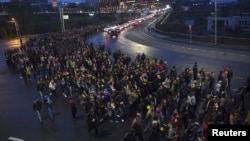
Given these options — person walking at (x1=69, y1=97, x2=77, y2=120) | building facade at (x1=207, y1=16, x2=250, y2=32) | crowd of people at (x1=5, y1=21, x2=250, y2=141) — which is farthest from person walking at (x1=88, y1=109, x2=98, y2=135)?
building facade at (x1=207, y1=16, x2=250, y2=32)

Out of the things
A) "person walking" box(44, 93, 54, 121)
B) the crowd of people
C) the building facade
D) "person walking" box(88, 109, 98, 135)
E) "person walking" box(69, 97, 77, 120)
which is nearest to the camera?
the crowd of people

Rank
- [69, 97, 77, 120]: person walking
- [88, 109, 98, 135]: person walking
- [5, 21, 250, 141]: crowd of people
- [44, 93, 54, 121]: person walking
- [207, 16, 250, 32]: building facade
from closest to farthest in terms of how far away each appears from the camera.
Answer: [5, 21, 250, 141]: crowd of people
[88, 109, 98, 135]: person walking
[69, 97, 77, 120]: person walking
[44, 93, 54, 121]: person walking
[207, 16, 250, 32]: building facade

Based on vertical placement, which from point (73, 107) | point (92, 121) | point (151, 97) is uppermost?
point (151, 97)

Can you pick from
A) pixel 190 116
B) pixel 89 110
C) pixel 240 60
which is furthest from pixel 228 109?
pixel 240 60

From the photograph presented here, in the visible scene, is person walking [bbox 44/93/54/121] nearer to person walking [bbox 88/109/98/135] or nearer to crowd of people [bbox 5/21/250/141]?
crowd of people [bbox 5/21/250/141]

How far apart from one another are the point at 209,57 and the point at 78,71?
16.0m

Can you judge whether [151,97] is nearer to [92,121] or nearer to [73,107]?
[92,121]

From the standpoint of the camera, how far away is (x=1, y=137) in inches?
626

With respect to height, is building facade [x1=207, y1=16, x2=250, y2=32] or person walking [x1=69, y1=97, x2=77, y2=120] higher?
building facade [x1=207, y1=16, x2=250, y2=32]

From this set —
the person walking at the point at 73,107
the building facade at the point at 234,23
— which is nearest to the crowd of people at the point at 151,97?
the person walking at the point at 73,107

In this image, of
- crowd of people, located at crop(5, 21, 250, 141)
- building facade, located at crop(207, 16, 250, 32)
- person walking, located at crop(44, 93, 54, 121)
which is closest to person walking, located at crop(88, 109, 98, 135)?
crowd of people, located at crop(5, 21, 250, 141)

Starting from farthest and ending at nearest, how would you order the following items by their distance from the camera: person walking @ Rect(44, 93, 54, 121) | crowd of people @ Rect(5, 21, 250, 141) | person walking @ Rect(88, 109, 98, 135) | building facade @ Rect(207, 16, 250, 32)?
building facade @ Rect(207, 16, 250, 32)
person walking @ Rect(44, 93, 54, 121)
person walking @ Rect(88, 109, 98, 135)
crowd of people @ Rect(5, 21, 250, 141)

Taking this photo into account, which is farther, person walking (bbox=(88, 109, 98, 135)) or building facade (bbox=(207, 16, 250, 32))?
building facade (bbox=(207, 16, 250, 32))

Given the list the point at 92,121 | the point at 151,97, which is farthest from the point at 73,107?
the point at 151,97
